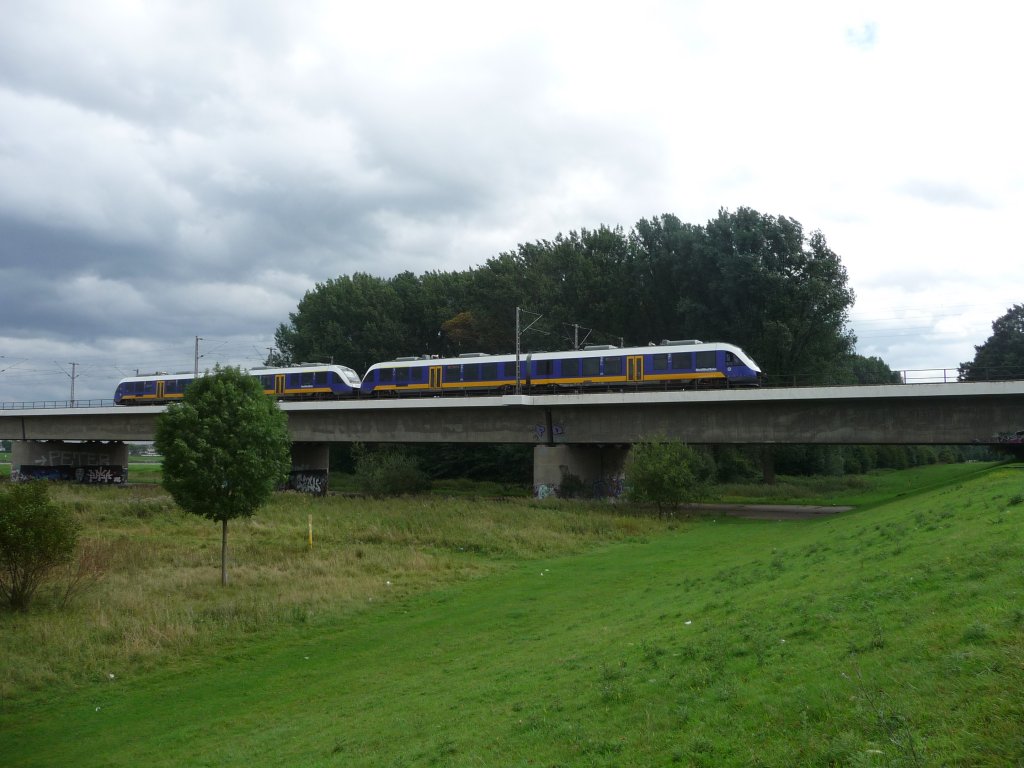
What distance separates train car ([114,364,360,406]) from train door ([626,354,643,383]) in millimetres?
23111

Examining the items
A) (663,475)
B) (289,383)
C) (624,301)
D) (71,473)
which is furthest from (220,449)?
(71,473)

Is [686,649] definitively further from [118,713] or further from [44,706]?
[44,706]

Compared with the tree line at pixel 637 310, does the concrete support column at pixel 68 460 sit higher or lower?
lower

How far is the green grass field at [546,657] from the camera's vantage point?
7418 millimetres

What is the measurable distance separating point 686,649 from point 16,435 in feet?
277

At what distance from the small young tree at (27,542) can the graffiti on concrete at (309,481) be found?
40.3m

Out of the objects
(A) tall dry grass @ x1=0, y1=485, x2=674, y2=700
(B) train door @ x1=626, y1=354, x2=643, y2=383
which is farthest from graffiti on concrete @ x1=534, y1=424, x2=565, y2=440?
(A) tall dry grass @ x1=0, y1=485, x2=674, y2=700

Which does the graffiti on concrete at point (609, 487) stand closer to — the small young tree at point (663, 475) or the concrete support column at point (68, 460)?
the small young tree at point (663, 475)

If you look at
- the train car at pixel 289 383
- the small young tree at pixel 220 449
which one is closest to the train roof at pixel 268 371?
the train car at pixel 289 383

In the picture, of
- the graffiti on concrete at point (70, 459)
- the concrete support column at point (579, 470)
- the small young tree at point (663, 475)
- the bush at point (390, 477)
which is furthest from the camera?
the graffiti on concrete at point (70, 459)

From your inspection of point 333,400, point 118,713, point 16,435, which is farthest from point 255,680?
point 16,435

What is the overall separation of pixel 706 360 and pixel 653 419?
482 cm

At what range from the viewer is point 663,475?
130 ft

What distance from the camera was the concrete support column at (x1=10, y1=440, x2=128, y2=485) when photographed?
76.1 meters
